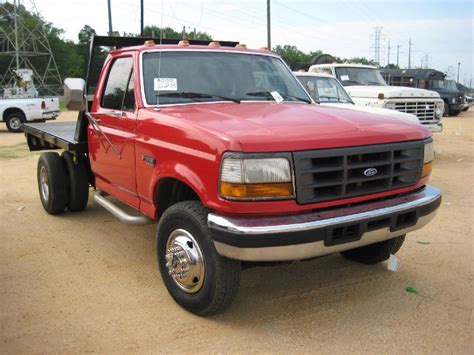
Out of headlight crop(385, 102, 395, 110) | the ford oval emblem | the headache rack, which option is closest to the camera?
the ford oval emblem

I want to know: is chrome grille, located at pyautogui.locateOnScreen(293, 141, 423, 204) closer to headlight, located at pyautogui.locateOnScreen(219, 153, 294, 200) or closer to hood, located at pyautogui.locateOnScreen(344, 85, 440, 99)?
headlight, located at pyautogui.locateOnScreen(219, 153, 294, 200)

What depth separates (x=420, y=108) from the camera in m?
10.9

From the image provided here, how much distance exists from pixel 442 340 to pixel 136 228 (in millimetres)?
3611

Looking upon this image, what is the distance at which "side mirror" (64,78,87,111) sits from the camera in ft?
14.5

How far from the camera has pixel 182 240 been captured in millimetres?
3605

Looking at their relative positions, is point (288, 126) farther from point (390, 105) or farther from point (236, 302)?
point (390, 105)

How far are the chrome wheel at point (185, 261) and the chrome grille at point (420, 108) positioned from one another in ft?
26.8

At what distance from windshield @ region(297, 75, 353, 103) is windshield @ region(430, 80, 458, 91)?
22345mm

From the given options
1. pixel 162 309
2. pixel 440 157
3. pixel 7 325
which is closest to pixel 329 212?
pixel 162 309

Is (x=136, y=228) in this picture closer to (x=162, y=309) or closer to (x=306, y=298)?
(x=162, y=309)

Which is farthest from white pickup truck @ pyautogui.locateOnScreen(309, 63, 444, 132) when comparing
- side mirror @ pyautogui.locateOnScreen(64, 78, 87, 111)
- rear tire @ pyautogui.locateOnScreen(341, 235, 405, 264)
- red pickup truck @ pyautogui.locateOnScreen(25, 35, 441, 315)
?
side mirror @ pyautogui.locateOnScreen(64, 78, 87, 111)

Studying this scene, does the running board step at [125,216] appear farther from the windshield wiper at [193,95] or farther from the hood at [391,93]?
the hood at [391,93]

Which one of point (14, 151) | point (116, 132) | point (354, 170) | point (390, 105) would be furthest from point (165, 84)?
point (14, 151)

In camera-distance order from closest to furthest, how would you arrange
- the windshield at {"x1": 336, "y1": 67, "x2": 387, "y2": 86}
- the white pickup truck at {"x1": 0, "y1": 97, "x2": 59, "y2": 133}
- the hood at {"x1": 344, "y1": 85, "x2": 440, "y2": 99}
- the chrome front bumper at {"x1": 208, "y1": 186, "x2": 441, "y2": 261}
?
the chrome front bumper at {"x1": 208, "y1": 186, "x2": 441, "y2": 261}, the hood at {"x1": 344, "y1": 85, "x2": 440, "y2": 99}, the windshield at {"x1": 336, "y1": 67, "x2": 387, "y2": 86}, the white pickup truck at {"x1": 0, "y1": 97, "x2": 59, "y2": 133}
